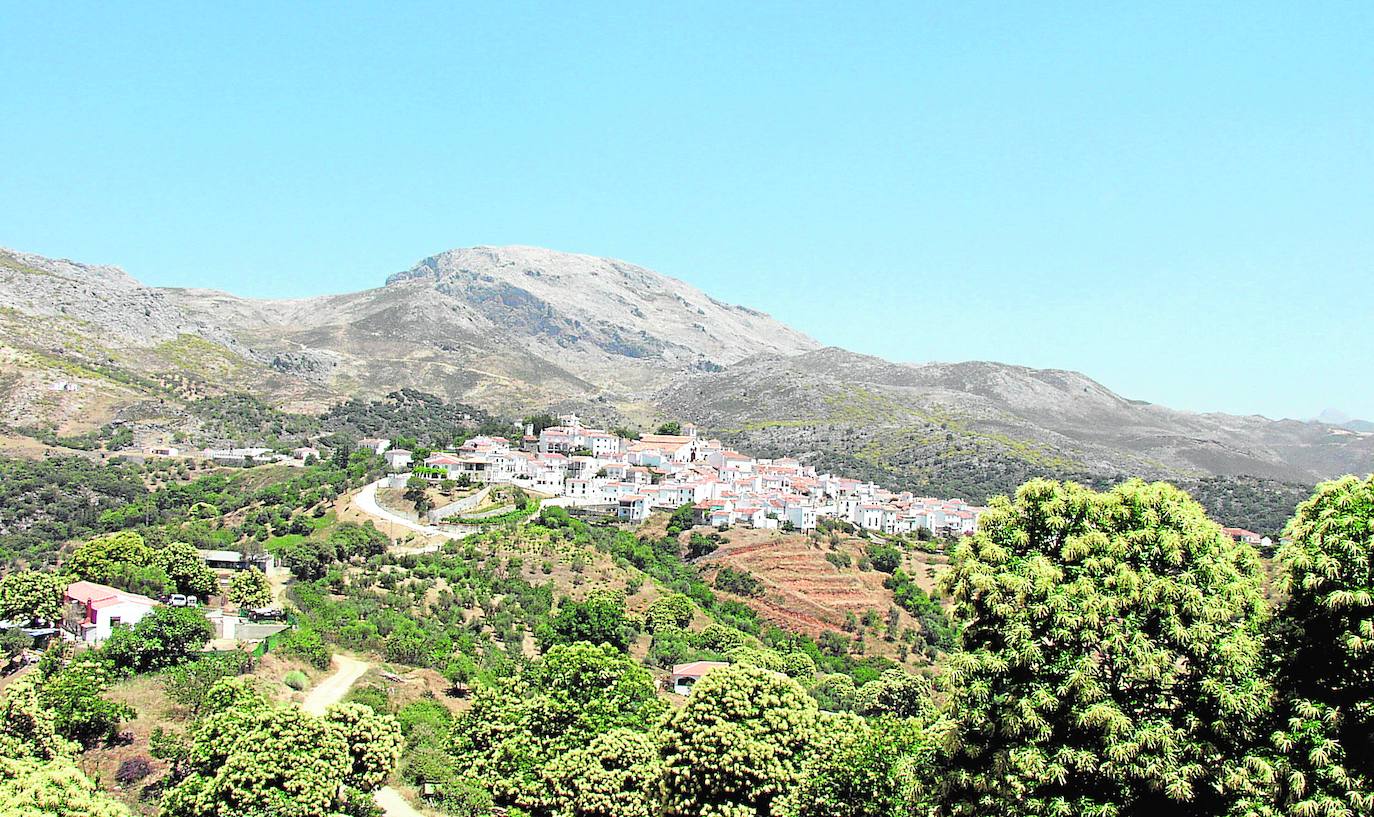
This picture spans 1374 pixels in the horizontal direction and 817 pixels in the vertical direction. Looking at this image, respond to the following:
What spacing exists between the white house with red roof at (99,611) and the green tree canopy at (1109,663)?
27.5 metres

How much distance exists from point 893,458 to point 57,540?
88842mm

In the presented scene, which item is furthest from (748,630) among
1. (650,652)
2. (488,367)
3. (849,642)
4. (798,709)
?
(488,367)

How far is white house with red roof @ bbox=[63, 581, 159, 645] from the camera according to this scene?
95.9ft

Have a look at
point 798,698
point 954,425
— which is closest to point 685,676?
point 798,698

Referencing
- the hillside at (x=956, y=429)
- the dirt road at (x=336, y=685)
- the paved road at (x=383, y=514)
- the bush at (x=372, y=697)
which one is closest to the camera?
the bush at (x=372, y=697)

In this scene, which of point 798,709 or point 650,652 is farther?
point 650,652

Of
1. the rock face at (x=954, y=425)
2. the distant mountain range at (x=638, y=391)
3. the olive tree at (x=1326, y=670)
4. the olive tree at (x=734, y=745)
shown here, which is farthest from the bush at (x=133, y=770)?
the rock face at (x=954, y=425)

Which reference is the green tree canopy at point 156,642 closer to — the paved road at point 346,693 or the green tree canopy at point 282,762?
the paved road at point 346,693

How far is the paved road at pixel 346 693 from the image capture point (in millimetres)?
19156

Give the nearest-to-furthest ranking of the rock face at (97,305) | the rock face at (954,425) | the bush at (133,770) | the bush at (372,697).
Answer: the bush at (133,770), the bush at (372,697), the rock face at (97,305), the rock face at (954,425)

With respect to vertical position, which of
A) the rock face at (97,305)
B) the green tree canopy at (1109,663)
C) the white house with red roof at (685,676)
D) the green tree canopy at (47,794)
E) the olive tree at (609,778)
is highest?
the rock face at (97,305)

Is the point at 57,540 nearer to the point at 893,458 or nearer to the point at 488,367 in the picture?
the point at 893,458

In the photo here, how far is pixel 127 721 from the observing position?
22.0 metres

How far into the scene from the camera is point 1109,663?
32.9ft
